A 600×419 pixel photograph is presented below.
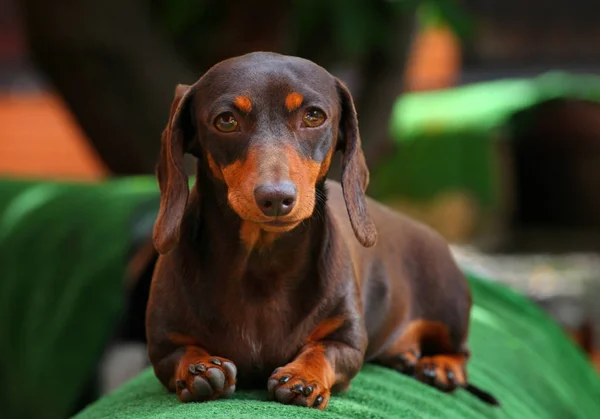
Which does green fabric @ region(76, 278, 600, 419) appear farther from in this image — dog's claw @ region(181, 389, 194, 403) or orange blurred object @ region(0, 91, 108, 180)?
orange blurred object @ region(0, 91, 108, 180)

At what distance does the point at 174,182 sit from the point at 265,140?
17 cm

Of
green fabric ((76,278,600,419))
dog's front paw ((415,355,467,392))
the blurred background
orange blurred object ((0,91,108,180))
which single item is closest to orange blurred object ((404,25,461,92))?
the blurred background

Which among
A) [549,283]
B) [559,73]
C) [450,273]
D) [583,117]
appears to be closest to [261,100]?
[450,273]

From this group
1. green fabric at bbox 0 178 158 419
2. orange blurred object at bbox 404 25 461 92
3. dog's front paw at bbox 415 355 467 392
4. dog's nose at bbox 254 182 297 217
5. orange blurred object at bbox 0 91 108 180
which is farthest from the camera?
orange blurred object at bbox 404 25 461 92

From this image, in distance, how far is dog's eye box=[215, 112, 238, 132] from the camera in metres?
1.28

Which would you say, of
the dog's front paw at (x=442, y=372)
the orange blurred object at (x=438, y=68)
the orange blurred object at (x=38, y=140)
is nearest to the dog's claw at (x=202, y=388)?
the dog's front paw at (x=442, y=372)

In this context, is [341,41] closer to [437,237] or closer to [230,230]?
[437,237]

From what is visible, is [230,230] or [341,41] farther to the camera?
[341,41]

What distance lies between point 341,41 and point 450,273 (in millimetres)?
1414

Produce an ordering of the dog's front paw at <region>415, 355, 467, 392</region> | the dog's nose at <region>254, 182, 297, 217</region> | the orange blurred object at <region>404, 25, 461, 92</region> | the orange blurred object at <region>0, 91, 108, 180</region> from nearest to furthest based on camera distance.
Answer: the dog's nose at <region>254, 182, 297, 217</region>, the dog's front paw at <region>415, 355, 467, 392</region>, the orange blurred object at <region>0, 91, 108, 180</region>, the orange blurred object at <region>404, 25, 461, 92</region>

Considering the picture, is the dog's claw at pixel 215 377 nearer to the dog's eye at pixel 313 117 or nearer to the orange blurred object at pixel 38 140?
the dog's eye at pixel 313 117

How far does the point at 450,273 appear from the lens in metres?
1.75

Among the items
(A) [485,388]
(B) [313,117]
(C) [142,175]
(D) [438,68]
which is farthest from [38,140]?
(B) [313,117]

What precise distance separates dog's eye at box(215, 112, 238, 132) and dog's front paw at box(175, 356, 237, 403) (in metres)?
0.29
